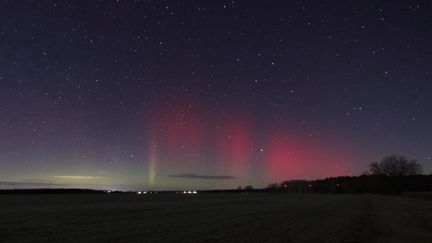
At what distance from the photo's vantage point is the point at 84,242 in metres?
22.2

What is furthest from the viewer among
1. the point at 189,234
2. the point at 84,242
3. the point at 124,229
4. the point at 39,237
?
the point at 124,229

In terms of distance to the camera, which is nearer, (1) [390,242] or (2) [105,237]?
(1) [390,242]

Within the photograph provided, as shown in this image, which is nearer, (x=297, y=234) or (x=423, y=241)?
(x=423, y=241)

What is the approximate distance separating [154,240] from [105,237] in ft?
9.69

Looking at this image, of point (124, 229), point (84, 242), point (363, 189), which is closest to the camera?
point (84, 242)

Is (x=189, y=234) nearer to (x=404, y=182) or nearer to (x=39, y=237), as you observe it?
(x=39, y=237)

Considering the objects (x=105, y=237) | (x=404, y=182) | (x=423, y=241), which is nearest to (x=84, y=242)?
(x=105, y=237)

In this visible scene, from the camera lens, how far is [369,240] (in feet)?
76.2

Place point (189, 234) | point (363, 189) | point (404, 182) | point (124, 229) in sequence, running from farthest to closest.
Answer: point (363, 189)
point (404, 182)
point (124, 229)
point (189, 234)

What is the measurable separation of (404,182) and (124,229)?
168 meters

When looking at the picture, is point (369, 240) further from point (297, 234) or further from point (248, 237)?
point (248, 237)

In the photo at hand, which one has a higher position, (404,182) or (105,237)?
(404,182)

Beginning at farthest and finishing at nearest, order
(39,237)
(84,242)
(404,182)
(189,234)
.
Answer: (404,182) < (189,234) < (39,237) < (84,242)

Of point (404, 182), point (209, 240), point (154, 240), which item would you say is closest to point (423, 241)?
point (209, 240)
